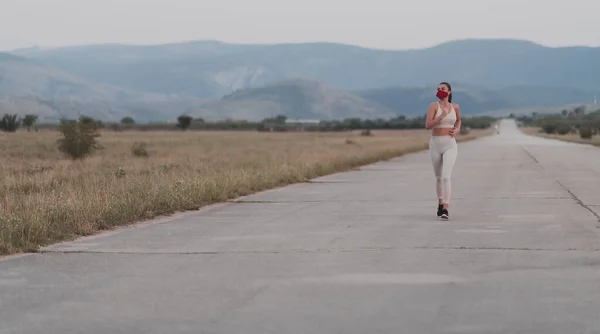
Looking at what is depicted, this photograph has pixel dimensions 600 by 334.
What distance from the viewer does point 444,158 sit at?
606 inches

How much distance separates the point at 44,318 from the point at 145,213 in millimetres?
8273

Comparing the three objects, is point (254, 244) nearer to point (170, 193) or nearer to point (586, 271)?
point (586, 271)

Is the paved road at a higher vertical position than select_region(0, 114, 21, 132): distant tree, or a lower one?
higher

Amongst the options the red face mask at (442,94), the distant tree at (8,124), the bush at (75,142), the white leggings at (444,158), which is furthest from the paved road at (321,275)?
the distant tree at (8,124)

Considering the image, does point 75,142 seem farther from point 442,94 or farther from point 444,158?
point 442,94

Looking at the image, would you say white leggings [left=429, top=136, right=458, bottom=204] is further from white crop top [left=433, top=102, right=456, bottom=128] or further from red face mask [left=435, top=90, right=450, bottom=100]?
red face mask [left=435, top=90, right=450, bottom=100]

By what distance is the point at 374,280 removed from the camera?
925 cm

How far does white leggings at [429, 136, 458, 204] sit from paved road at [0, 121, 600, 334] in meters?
0.47

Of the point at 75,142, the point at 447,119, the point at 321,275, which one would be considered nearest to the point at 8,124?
the point at 75,142

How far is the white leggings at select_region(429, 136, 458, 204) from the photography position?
604 inches

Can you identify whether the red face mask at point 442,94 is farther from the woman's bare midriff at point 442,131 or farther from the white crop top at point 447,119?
the woman's bare midriff at point 442,131

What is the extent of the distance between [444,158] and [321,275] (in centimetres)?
624

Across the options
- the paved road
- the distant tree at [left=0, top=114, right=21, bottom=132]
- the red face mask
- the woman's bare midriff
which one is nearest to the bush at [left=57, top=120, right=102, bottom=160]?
the paved road

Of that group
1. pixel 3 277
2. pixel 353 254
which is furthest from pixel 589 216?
pixel 3 277
